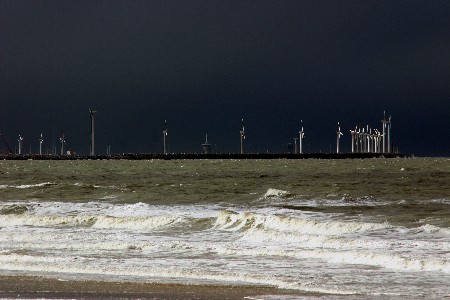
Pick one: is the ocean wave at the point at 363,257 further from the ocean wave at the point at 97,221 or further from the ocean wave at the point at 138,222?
the ocean wave at the point at 97,221

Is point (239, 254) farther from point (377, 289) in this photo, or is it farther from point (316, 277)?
point (377, 289)

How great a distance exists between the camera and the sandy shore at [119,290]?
15.6 m

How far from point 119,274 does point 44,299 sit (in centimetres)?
389

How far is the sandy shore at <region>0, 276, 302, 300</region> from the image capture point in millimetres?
15602

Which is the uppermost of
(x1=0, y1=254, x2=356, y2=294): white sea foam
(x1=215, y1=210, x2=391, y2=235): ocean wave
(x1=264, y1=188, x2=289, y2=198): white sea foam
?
(x1=0, y1=254, x2=356, y2=294): white sea foam

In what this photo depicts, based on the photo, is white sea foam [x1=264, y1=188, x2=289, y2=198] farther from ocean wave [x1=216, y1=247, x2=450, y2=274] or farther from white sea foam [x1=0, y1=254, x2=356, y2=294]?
white sea foam [x1=0, y1=254, x2=356, y2=294]

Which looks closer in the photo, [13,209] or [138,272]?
[138,272]

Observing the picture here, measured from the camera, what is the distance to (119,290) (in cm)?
1639

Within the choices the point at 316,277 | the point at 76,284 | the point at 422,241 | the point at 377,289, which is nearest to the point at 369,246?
the point at 422,241

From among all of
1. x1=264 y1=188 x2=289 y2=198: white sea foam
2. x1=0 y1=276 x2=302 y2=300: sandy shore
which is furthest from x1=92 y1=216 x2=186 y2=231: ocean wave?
x1=264 y1=188 x2=289 y2=198: white sea foam

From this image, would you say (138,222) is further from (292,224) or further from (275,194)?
(275,194)

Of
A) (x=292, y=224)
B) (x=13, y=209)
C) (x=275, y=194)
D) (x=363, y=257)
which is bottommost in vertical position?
(x=275, y=194)

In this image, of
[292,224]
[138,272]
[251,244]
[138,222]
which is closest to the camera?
[138,272]

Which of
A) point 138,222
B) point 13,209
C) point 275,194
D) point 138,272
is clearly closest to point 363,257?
point 138,272
